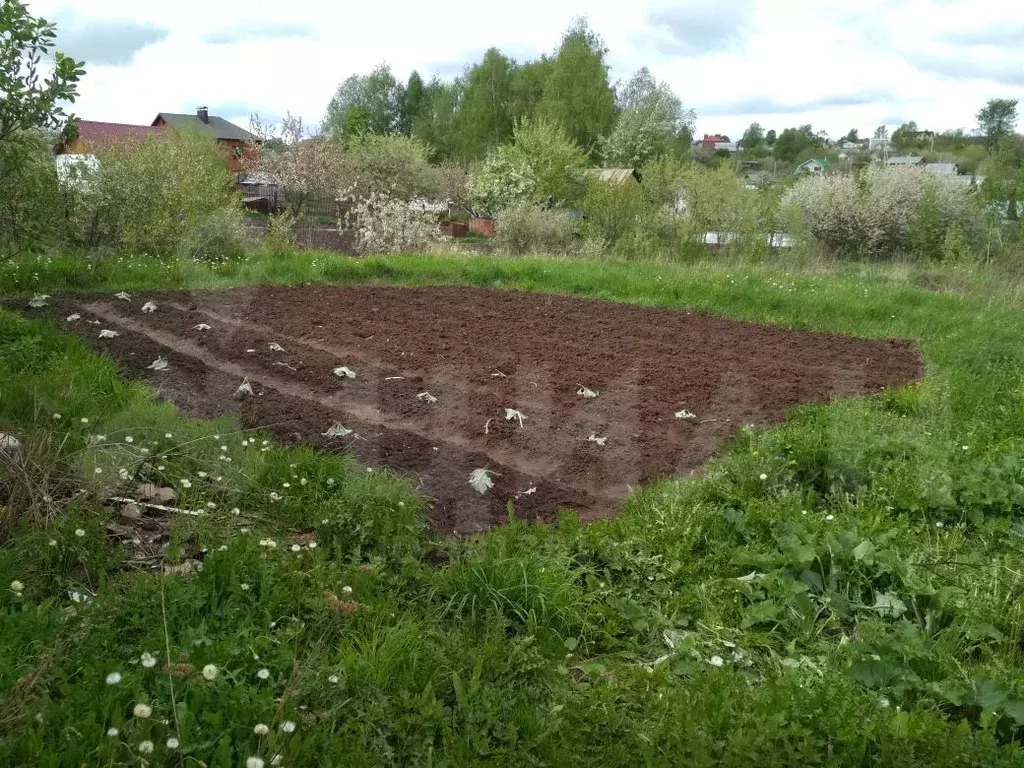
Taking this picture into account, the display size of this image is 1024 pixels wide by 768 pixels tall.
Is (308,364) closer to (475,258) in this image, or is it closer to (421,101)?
(475,258)

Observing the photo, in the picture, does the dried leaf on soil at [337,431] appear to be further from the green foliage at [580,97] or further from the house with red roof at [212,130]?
the green foliage at [580,97]

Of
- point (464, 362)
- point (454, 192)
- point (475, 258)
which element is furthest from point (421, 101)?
point (464, 362)

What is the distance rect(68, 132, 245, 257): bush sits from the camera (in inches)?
443

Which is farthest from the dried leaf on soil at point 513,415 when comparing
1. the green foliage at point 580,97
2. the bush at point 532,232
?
the green foliage at point 580,97

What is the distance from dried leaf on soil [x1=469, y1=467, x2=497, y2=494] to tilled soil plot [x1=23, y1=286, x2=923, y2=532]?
0.04 meters

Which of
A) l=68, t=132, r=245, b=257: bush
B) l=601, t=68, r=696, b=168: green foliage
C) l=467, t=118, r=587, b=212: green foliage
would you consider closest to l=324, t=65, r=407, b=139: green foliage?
l=601, t=68, r=696, b=168: green foliage

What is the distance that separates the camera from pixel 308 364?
644 centimetres

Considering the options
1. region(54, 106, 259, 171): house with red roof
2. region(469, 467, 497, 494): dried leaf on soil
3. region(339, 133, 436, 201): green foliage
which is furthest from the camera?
region(339, 133, 436, 201): green foliage

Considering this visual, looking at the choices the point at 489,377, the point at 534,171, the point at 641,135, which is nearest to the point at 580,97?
the point at 641,135

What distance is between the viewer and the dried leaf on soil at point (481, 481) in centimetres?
430

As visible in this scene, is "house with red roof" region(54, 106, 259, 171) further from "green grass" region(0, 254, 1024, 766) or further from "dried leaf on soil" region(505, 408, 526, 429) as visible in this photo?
"green grass" region(0, 254, 1024, 766)

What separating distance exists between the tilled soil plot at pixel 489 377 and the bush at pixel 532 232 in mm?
6937

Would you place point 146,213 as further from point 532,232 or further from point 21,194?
point 532,232

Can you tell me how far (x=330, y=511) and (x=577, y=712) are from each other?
5.16 ft
